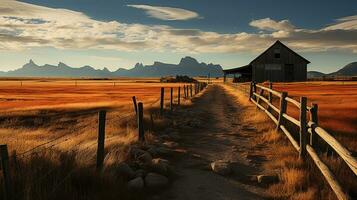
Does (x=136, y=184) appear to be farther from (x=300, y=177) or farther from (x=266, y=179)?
(x=300, y=177)

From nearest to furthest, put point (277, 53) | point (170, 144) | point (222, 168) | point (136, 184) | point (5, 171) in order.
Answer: point (5, 171), point (136, 184), point (222, 168), point (170, 144), point (277, 53)

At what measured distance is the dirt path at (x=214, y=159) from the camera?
252 inches

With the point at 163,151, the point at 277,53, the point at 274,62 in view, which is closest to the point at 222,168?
the point at 163,151

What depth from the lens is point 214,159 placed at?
890 cm

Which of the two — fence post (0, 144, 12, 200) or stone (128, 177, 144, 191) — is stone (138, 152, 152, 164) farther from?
fence post (0, 144, 12, 200)

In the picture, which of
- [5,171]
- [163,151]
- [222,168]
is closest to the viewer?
[5,171]

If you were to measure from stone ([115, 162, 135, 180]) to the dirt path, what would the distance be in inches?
32.2

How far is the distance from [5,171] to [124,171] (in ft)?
→ 8.73

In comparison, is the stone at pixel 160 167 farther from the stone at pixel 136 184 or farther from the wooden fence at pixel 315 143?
the wooden fence at pixel 315 143

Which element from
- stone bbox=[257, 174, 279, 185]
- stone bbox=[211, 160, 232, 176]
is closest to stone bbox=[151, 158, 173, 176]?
stone bbox=[211, 160, 232, 176]

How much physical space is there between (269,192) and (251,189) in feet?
1.11

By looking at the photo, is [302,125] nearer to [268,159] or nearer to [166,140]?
[268,159]

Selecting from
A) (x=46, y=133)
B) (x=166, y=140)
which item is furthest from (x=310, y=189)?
(x=46, y=133)

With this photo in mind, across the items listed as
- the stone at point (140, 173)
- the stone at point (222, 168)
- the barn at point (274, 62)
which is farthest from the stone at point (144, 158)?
the barn at point (274, 62)
